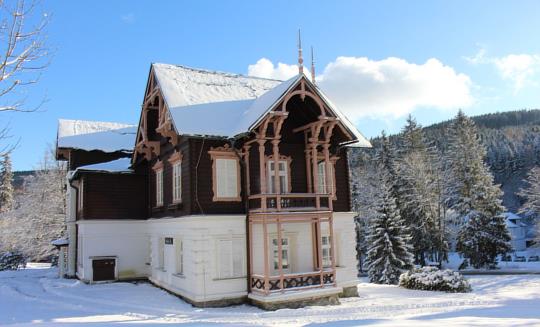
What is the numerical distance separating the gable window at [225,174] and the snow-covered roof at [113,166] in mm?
8413

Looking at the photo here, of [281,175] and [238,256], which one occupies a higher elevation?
[281,175]

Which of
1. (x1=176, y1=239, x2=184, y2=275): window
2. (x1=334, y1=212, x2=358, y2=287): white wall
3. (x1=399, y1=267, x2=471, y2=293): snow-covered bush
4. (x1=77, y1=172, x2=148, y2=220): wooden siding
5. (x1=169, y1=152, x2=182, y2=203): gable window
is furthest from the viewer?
(x1=77, y1=172, x2=148, y2=220): wooden siding

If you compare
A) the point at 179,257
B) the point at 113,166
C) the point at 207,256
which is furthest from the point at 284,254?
the point at 113,166

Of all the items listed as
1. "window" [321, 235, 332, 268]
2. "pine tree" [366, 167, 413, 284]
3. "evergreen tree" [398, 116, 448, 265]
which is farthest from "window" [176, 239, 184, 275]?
"evergreen tree" [398, 116, 448, 265]

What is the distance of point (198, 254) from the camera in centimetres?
1753

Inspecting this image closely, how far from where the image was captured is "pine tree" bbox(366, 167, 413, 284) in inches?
1351

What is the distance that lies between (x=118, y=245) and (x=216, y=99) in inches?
399

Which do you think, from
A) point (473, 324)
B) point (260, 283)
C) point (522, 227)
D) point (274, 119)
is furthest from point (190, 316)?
point (522, 227)

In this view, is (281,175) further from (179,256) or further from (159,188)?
(159,188)

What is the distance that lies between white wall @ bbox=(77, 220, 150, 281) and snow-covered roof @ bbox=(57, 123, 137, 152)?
5.25m

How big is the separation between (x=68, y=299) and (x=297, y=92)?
43.8 ft

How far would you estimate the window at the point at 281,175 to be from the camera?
19.4m

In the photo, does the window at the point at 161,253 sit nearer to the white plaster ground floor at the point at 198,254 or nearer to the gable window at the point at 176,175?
the white plaster ground floor at the point at 198,254

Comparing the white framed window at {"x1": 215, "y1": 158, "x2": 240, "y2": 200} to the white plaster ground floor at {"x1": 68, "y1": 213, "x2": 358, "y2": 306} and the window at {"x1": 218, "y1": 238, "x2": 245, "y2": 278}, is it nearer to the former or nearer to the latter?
the white plaster ground floor at {"x1": 68, "y1": 213, "x2": 358, "y2": 306}
